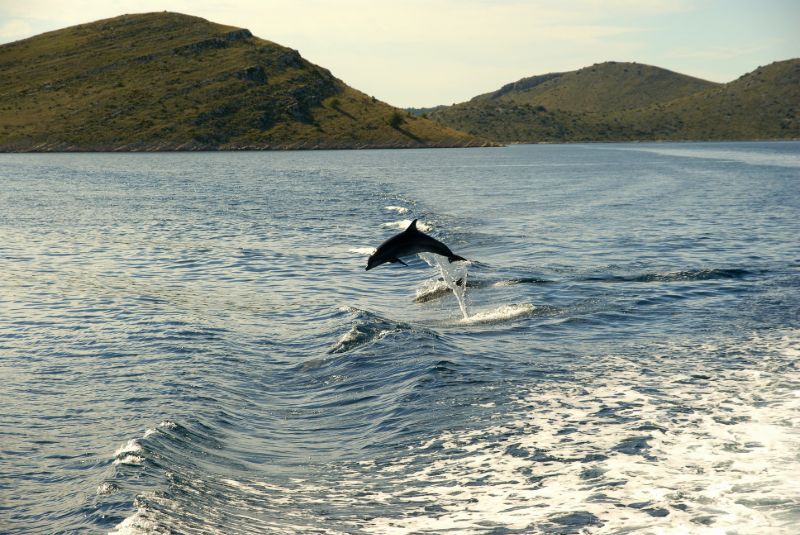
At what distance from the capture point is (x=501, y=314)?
882 inches

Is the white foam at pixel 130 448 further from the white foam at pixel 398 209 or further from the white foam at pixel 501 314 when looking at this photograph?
the white foam at pixel 398 209

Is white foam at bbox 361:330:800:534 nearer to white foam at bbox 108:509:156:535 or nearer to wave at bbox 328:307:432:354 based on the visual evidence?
white foam at bbox 108:509:156:535

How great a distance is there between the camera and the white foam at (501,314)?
2181cm

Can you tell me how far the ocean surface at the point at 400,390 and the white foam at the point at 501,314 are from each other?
0.15 m

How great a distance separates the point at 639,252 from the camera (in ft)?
114

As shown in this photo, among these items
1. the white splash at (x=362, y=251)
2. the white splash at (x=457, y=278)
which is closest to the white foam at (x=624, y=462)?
the white splash at (x=457, y=278)

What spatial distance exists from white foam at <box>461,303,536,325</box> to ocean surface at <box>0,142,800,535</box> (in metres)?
0.15

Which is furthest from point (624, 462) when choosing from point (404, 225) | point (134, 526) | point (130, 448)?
point (404, 225)

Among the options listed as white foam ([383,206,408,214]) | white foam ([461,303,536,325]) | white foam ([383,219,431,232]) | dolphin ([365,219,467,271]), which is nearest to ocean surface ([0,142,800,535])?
white foam ([461,303,536,325])

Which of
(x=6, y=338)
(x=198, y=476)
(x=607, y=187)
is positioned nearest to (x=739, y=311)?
(x=198, y=476)

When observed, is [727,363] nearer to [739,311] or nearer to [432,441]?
[739,311]

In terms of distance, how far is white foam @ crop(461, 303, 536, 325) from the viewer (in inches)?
859

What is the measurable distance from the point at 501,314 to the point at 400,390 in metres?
7.70

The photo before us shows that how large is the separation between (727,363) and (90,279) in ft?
71.6
